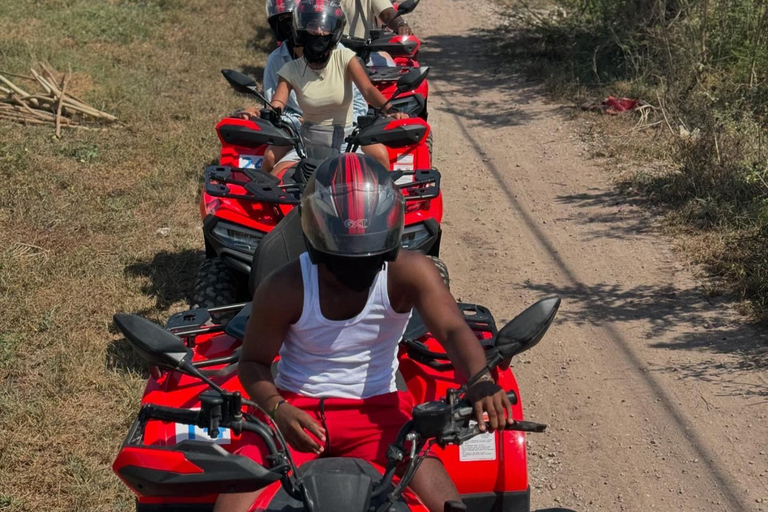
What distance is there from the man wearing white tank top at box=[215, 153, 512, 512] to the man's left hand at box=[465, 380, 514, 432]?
31 cm

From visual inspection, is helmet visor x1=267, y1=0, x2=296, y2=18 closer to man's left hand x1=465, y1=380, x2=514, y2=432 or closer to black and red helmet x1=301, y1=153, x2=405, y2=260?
black and red helmet x1=301, y1=153, x2=405, y2=260

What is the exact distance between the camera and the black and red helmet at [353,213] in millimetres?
2748

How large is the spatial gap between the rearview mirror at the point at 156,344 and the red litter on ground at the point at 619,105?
8667mm

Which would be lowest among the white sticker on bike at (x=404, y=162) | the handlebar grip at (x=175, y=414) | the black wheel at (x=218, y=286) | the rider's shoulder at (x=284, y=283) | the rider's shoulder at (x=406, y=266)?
the black wheel at (x=218, y=286)

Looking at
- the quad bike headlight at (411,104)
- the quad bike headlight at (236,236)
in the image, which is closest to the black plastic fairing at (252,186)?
the quad bike headlight at (236,236)

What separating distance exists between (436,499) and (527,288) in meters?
4.02

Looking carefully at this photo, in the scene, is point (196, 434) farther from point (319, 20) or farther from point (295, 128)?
point (319, 20)

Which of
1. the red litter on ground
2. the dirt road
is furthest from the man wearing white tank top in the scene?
the red litter on ground

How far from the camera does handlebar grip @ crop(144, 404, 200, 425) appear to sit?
8.26 feet

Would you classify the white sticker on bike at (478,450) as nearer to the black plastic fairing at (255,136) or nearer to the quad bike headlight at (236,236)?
the quad bike headlight at (236,236)

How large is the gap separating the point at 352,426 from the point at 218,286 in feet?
8.89

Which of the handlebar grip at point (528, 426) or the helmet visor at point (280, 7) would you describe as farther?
the helmet visor at point (280, 7)

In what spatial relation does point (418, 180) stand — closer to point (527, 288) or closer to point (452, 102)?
point (527, 288)

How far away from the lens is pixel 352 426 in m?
3.10
